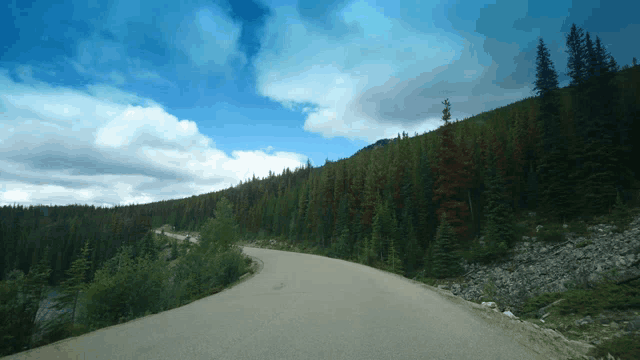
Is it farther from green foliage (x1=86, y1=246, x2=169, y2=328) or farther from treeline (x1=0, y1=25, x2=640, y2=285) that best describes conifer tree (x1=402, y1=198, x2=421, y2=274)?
green foliage (x1=86, y1=246, x2=169, y2=328)

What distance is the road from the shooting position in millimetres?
4480

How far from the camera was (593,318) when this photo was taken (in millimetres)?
7184

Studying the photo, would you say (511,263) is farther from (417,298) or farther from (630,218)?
(417,298)

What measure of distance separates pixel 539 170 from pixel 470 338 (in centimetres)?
3439

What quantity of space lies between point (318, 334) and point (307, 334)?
0.73ft

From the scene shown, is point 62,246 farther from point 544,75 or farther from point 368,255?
point 544,75

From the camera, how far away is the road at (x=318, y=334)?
4.48 metres

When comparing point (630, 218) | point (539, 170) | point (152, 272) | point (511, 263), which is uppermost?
point (539, 170)

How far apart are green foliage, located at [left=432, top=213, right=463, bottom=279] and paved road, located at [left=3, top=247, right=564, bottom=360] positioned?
17343 millimetres

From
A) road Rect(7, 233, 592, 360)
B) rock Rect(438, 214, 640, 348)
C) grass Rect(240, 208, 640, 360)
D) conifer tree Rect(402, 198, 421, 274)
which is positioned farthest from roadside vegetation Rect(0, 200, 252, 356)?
conifer tree Rect(402, 198, 421, 274)

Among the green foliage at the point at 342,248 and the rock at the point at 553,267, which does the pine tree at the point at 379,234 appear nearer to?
the green foliage at the point at 342,248

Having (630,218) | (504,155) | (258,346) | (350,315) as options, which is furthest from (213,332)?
(504,155)

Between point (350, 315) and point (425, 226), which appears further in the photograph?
point (425, 226)

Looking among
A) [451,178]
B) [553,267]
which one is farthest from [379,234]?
[553,267]
